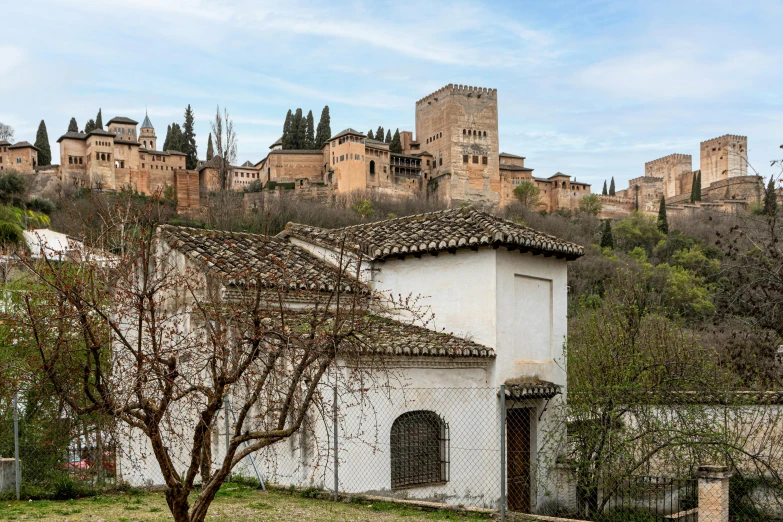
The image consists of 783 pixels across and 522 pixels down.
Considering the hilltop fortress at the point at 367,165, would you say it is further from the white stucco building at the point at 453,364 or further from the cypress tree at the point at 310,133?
the white stucco building at the point at 453,364

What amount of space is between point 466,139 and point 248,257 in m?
77.3

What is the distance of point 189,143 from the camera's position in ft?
300

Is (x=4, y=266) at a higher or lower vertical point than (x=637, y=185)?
lower

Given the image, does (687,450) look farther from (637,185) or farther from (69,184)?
(637,185)

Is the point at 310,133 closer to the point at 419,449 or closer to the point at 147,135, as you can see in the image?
the point at 147,135

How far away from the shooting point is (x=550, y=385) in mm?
13656

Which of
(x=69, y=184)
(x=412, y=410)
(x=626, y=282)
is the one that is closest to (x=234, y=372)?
(x=412, y=410)

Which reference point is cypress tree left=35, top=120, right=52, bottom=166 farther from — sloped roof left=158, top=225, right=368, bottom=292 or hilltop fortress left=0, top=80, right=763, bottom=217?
sloped roof left=158, top=225, right=368, bottom=292

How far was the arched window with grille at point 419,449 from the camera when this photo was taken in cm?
1218

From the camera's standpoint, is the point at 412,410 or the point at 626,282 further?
the point at 626,282

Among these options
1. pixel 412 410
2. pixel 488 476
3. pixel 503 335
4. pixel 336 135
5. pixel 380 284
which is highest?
Result: pixel 336 135

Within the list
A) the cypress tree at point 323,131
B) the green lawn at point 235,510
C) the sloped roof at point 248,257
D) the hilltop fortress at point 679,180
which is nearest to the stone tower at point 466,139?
the cypress tree at point 323,131

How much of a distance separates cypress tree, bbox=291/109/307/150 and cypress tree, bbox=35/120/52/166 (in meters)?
28.8

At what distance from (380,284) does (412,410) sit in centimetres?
302
